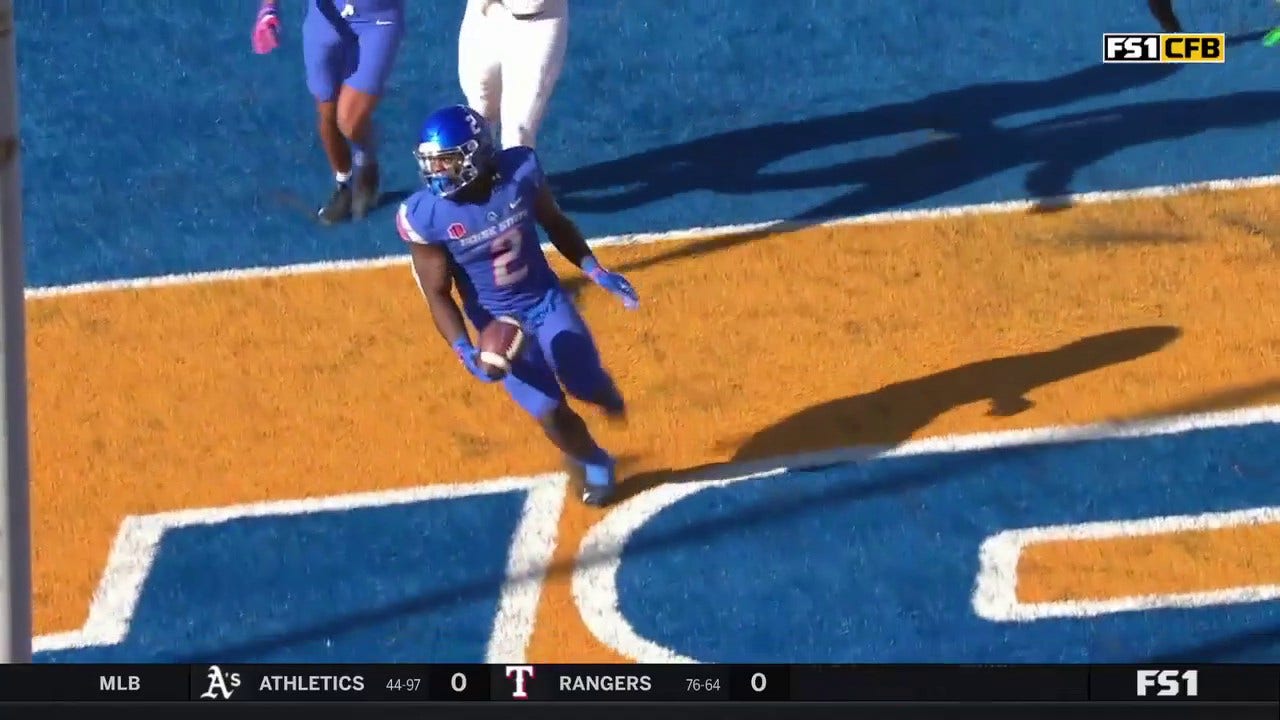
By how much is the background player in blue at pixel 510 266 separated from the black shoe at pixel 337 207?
162 cm

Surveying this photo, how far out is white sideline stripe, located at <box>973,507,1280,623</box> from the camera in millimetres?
7129

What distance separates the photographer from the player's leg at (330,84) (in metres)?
9.15

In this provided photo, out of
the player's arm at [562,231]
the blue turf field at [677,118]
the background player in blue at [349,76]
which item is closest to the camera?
the player's arm at [562,231]

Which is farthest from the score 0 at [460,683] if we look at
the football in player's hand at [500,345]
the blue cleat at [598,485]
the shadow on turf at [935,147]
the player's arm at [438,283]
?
the shadow on turf at [935,147]

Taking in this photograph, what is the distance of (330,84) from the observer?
920cm

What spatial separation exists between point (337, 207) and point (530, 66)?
1.03m

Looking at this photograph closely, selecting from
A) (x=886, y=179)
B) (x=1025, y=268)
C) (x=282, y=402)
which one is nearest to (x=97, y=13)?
(x=282, y=402)

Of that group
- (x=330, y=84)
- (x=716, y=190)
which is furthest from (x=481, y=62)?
(x=716, y=190)

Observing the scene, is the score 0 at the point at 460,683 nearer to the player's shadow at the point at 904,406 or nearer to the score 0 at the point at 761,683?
the score 0 at the point at 761,683

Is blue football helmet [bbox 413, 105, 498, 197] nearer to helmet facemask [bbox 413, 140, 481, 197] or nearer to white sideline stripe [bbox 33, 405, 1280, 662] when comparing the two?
helmet facemask [bbox 413, 140, 481, 197]

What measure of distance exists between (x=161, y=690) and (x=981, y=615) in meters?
2.50

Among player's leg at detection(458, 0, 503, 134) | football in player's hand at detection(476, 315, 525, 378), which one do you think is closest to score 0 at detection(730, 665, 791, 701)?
football in player's hand at detection(476, 315, 525, 378)

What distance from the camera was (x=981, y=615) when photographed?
7125mm

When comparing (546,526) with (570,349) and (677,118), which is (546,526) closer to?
(570,349)
